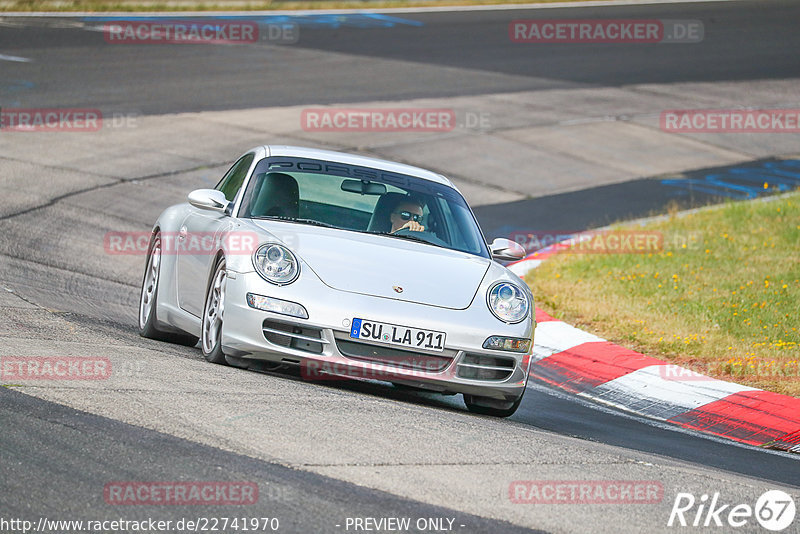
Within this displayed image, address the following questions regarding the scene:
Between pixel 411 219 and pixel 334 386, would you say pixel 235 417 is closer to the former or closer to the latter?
pixel 334 386

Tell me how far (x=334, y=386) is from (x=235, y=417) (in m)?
1.71

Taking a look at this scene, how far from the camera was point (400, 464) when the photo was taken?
17.0 ft

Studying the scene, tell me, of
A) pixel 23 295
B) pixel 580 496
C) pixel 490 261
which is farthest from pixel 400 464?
pixel 23 295
